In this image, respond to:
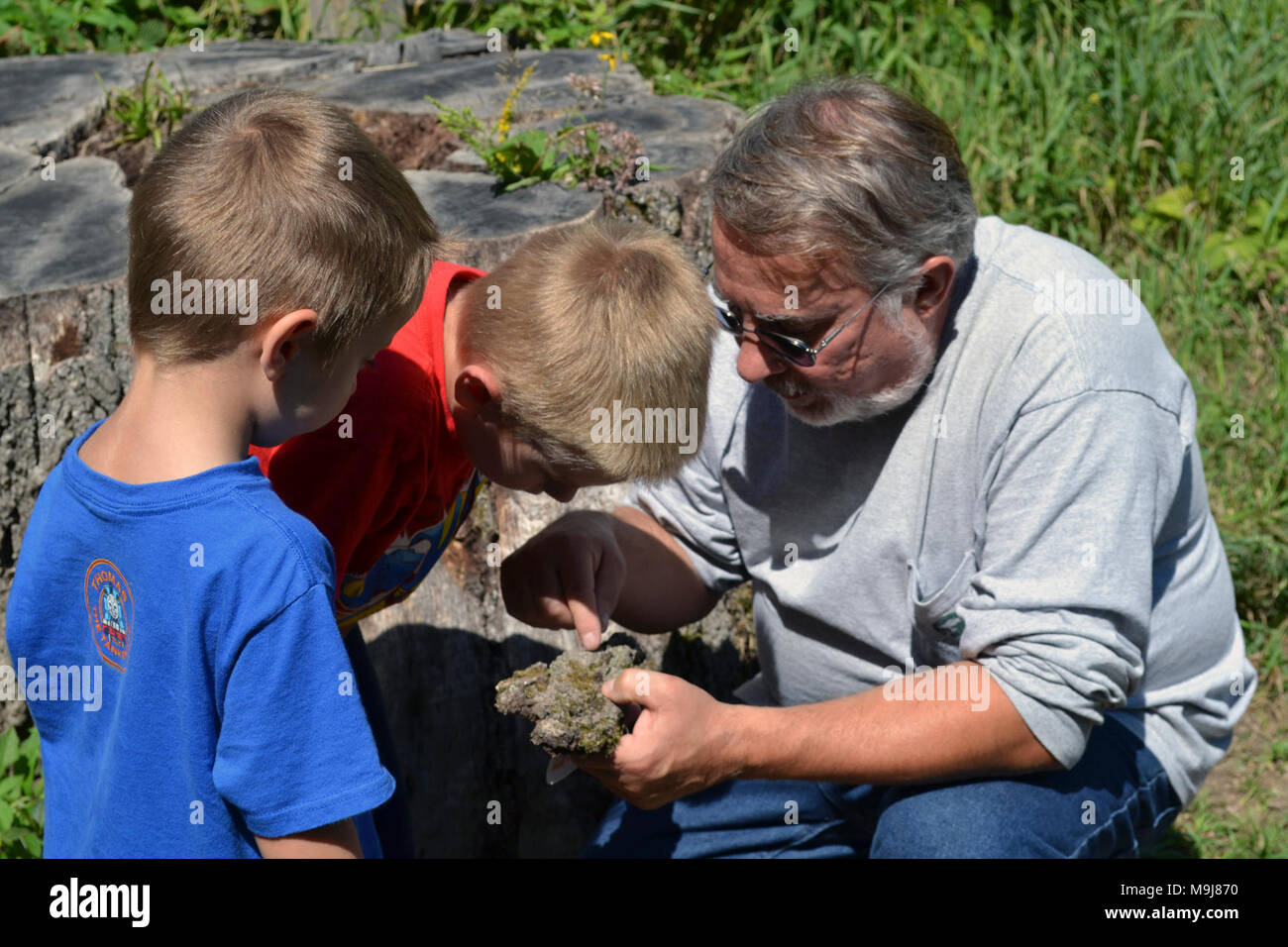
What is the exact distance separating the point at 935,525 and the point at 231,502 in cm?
133

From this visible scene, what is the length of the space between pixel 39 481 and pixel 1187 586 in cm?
242

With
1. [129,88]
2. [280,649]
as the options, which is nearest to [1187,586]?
[280,649]

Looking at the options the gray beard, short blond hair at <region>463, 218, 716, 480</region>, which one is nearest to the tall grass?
the gray beard

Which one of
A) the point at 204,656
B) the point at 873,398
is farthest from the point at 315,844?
the point at 873,398

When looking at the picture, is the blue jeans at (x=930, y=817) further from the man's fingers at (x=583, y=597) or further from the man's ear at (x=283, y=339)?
the man's ear at (x=283, y=339)

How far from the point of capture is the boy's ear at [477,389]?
2023mm

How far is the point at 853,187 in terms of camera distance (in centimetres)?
207

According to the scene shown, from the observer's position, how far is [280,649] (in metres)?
1.57

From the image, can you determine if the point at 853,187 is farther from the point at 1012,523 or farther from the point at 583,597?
the point at 583,597

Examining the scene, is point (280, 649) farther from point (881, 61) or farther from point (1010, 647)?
point (881, 61)

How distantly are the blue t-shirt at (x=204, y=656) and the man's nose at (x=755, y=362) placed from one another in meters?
0.93

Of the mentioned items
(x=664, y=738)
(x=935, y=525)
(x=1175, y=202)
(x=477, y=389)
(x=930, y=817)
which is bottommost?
(x=930, y=817)

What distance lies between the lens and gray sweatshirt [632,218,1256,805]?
211cm

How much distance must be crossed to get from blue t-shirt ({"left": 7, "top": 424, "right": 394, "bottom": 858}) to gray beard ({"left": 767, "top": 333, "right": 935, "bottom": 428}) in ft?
3.41
